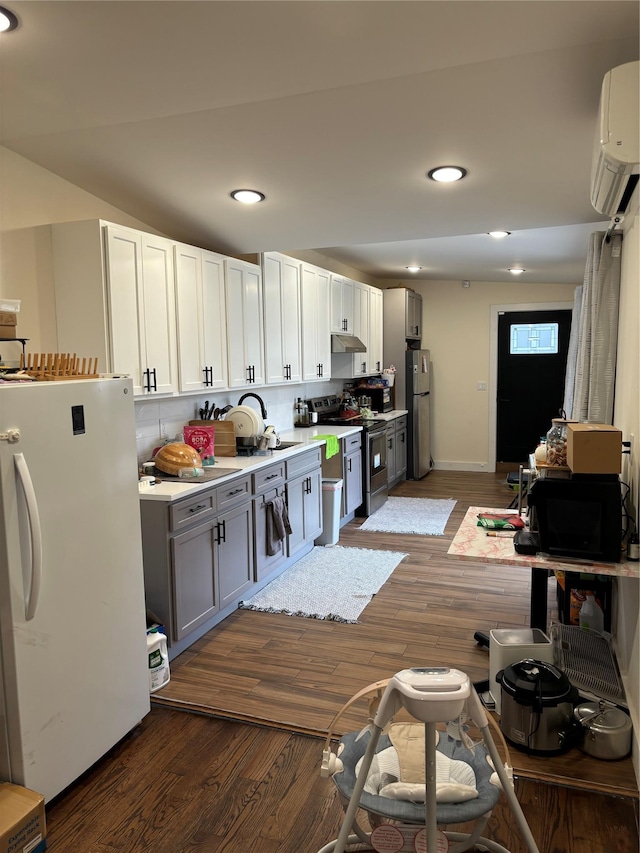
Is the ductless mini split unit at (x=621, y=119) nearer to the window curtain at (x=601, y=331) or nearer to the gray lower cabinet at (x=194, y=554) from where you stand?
the window curtain at (x=601, y=331)

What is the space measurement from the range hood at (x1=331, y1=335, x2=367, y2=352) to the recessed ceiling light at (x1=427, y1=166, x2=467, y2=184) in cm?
287

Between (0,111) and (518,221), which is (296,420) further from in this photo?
(0,111)

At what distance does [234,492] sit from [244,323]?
4.49 ft

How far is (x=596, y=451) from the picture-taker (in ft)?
7.75

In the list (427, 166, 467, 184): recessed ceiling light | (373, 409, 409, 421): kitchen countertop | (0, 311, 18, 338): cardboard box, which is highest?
(427, 166, 467, 184): recessed ceiling light

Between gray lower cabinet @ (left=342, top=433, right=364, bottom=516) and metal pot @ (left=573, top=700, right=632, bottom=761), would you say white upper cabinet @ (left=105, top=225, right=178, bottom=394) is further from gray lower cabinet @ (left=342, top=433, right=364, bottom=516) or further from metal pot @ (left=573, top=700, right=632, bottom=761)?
metal pot @ (left=573, top=700, right=632, bottom=761)

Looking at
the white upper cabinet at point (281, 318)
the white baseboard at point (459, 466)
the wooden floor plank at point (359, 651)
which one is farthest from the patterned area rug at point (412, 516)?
the white baseboard at point (459, 466)

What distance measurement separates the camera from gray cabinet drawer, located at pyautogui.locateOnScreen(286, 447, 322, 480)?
4301 millimetres

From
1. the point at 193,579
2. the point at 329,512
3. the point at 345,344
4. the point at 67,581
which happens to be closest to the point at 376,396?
the point at 345,344

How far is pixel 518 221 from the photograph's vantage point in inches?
149

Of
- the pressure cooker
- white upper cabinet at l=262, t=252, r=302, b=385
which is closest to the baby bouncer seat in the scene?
the pressure cooker

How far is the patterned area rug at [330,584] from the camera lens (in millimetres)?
3734

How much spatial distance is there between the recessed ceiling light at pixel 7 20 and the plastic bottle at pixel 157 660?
2420 millimetres

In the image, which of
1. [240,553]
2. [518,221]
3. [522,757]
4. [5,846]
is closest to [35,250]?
[240,553]
